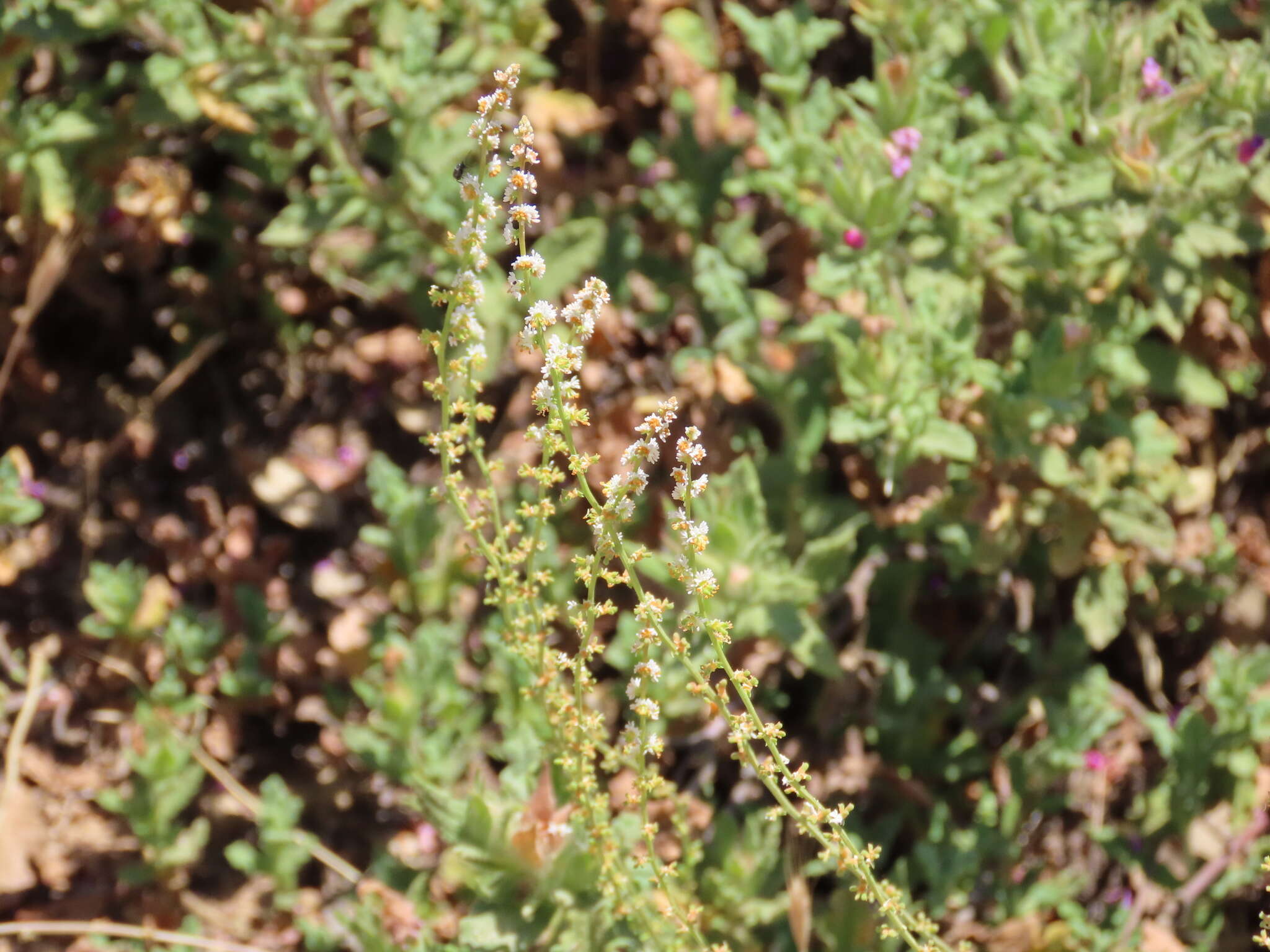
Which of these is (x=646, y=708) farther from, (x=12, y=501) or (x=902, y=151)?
(x=12, y=501)

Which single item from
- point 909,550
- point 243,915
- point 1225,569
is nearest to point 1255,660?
point 1225,569

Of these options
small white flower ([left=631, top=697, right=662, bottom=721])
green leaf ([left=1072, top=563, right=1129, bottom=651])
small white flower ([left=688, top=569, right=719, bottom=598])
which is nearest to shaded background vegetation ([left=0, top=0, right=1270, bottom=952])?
green leaf ([left=1072, top=563, right=1129, bottom=651])

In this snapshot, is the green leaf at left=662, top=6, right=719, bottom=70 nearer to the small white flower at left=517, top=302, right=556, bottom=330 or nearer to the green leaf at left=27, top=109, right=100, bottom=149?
the green leaf at left=27, top=109, right=100, bottom=149

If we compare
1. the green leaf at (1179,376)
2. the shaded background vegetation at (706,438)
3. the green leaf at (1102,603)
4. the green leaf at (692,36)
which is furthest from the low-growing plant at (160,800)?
the green leaf at (1179,376)

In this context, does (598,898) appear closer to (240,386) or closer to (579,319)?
(579,319)

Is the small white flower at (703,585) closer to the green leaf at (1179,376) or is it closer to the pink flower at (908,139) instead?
the pink flower at (908,139)

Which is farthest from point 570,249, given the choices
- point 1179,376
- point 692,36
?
point 1179,376
